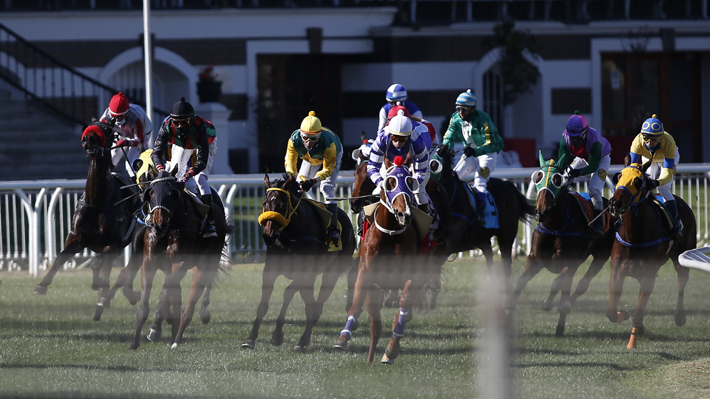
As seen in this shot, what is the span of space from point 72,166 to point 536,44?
9.11 metres

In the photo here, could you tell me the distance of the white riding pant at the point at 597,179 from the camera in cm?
768

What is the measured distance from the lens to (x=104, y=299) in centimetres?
711

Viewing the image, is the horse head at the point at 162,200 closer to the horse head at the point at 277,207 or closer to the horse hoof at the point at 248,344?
the horse head at the point at 277,207

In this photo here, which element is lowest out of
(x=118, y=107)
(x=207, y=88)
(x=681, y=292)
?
(x=681, y=292)

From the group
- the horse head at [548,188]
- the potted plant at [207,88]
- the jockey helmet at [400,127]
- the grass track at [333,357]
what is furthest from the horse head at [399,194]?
the potted plant at [207,88]

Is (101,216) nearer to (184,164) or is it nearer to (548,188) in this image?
(184,164)

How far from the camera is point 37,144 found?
1423 centimetres

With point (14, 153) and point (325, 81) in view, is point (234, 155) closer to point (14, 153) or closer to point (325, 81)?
point (325, 81)

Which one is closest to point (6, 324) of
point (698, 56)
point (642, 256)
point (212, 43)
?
point (642, 256)

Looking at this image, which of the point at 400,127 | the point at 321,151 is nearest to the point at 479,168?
the point at 321,151

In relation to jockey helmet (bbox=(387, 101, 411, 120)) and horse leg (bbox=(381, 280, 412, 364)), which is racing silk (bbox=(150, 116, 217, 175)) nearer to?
jockey helmet (bbox=(387, 101, 411, 120))

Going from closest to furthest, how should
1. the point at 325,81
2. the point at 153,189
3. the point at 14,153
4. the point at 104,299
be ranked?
the point at 153,189 → the point at 104,299 → the point at 14,153 → the point at 325,81

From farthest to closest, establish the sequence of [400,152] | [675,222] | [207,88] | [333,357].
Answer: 1. [207,88]
2. [675,222]
3. [400,152]
4. [333,357]

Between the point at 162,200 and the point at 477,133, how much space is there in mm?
3254
